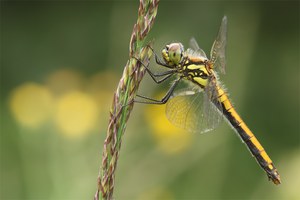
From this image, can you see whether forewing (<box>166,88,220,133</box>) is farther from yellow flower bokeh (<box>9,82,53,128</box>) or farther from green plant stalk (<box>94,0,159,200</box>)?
yellow flower bokeh (<box>9,82,53,128</box>)

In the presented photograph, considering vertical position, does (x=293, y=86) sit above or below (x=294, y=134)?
above

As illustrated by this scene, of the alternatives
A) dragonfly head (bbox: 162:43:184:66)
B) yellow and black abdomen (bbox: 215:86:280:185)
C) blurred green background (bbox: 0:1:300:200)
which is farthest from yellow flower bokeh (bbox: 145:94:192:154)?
dragonfly head (bbox: 162:43:184:66)

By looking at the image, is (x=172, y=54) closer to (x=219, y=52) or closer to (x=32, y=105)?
(x=219, y=52)

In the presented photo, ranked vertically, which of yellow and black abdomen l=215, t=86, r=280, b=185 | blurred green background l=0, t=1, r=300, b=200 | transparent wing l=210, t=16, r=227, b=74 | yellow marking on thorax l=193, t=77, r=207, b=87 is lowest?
blurred green background l=0, t=1, r=300, b=200

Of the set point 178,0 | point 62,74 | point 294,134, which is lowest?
point 294,134

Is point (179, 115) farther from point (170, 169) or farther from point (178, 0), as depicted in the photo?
point (178, 0)

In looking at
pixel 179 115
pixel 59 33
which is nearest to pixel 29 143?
pixel 179 115
